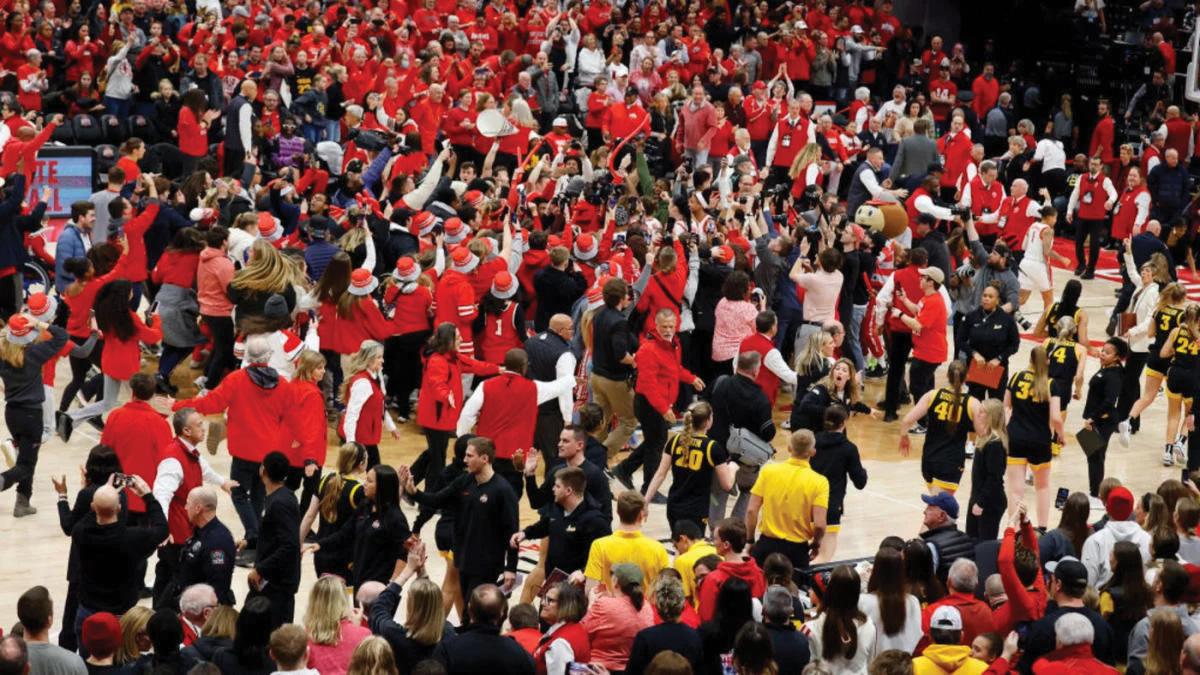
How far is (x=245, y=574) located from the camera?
1084cm

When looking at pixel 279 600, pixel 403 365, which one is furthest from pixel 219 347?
pixel 279 600

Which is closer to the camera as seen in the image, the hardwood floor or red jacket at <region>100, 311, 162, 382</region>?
the hardwood floor

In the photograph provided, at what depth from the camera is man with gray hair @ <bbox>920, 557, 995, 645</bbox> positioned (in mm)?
8055

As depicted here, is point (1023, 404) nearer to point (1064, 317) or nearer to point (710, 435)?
point (1064, 317)

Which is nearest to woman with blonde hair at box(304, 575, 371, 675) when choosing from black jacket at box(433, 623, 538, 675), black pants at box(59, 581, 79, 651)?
black jacket at box(433, 623, 538, 675)

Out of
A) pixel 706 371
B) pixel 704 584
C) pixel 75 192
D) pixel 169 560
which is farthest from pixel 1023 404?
pixel 75 192

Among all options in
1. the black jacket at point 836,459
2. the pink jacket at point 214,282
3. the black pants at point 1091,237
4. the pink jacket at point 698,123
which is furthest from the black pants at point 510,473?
the black pants at point 1091,237

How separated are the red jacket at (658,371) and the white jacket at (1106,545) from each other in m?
3.49

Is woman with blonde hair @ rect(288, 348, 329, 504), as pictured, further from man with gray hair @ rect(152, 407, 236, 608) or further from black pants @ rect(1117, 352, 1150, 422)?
black pants @ rect(1117, 352, 1150, 422)

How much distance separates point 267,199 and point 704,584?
8.20m

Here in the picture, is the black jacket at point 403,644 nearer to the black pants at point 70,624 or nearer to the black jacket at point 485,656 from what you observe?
the black jacket at point 485,656

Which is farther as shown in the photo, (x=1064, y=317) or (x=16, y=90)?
(x=16, y=90)

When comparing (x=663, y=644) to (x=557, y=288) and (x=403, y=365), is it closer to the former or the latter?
(x=557, y=288)

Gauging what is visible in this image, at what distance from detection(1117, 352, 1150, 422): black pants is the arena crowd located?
3 cm
